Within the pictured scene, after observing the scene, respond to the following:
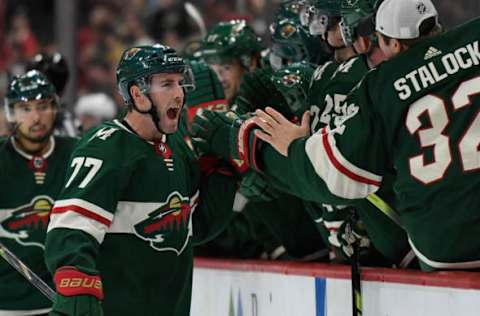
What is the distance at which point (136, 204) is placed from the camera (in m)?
3.05

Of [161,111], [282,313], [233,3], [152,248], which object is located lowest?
[282,313]

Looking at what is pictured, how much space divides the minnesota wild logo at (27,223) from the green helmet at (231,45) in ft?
3.12

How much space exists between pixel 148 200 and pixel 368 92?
720mm

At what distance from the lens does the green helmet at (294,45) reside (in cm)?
394

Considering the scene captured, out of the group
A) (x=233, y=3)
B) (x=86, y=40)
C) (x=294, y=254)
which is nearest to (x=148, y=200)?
(x=294, y=254)

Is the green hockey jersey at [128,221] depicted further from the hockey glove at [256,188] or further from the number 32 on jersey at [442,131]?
the number 32 on jersey at [442,131]

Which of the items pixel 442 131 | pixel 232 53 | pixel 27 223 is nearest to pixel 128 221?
pixel 442 131

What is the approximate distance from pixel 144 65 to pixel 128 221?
1.50 feet

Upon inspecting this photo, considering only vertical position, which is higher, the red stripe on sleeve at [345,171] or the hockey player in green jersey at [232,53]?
the hockey player in green jersey at [232,53]

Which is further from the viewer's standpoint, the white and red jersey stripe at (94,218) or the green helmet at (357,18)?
the green helmet at (357,18)

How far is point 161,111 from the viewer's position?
10.2ft

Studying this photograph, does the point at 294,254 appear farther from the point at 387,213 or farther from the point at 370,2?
the point at 370,2

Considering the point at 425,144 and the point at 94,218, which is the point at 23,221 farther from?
the point at 425,144

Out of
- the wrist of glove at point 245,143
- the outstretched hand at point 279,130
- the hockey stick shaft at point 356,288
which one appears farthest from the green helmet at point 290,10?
the hockey stick shaft at point 356,288
